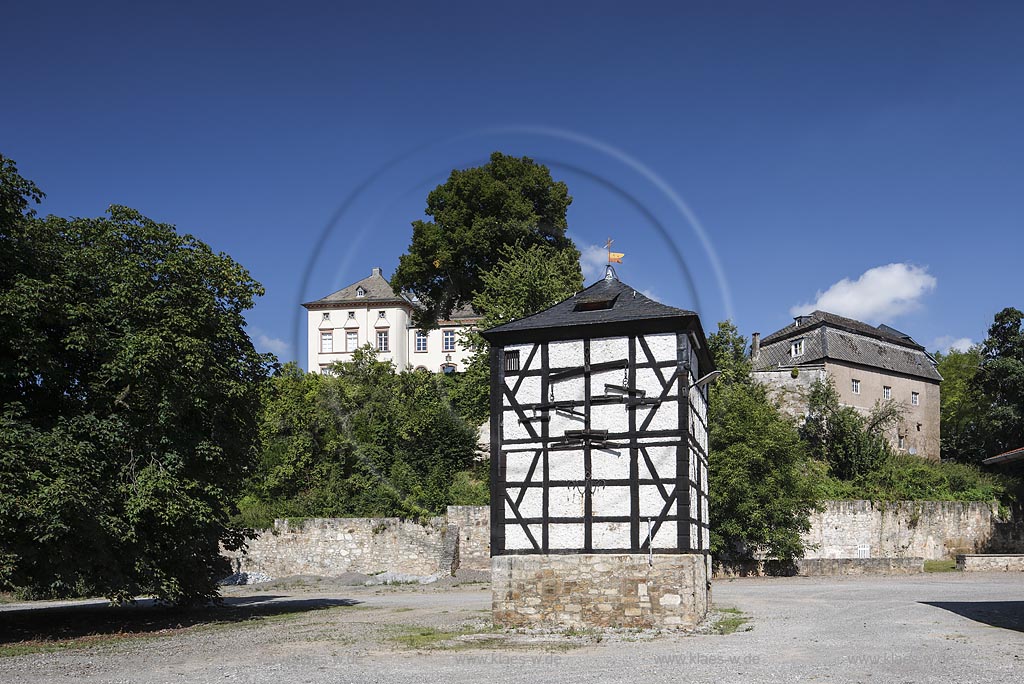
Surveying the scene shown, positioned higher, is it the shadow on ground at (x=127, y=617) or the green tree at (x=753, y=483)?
the green tree at (x=753, y=483)

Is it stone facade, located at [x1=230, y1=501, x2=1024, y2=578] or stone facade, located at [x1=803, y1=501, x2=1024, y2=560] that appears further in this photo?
stone facade, located at [x1=803, y1=501, x2=1024, y2=560]

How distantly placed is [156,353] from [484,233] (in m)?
22.3

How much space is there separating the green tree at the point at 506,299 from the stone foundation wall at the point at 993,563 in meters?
16.2

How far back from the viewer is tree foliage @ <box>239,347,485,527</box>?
113ft

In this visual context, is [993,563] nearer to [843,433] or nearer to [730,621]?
[843,433]

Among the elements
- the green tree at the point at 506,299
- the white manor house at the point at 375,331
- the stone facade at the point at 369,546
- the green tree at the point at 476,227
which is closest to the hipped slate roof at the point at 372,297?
the white manor house at the point at 375,331

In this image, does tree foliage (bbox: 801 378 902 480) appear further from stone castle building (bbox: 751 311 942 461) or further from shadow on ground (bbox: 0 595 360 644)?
shadow on ground (bbox: 0 595 360 644)

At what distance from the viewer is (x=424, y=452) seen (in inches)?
1474

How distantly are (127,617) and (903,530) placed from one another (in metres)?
27.6

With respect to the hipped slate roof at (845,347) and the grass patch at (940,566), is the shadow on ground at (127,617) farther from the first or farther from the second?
the hipped slate roof at (845,347)

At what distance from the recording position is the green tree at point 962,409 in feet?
152

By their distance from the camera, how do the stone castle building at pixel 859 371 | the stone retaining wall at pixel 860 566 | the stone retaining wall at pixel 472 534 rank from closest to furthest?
the stone retaining wall at pixel 860 566 < the stone retaining wall at pixel 472 534 < the stone castle building at pixel 859 371

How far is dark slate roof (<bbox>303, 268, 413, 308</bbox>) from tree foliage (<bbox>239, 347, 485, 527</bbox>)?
499 inches

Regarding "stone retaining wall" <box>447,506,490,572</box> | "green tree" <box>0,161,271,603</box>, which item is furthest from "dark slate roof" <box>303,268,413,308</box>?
"green tree" <box>0,161,271,603</box>
